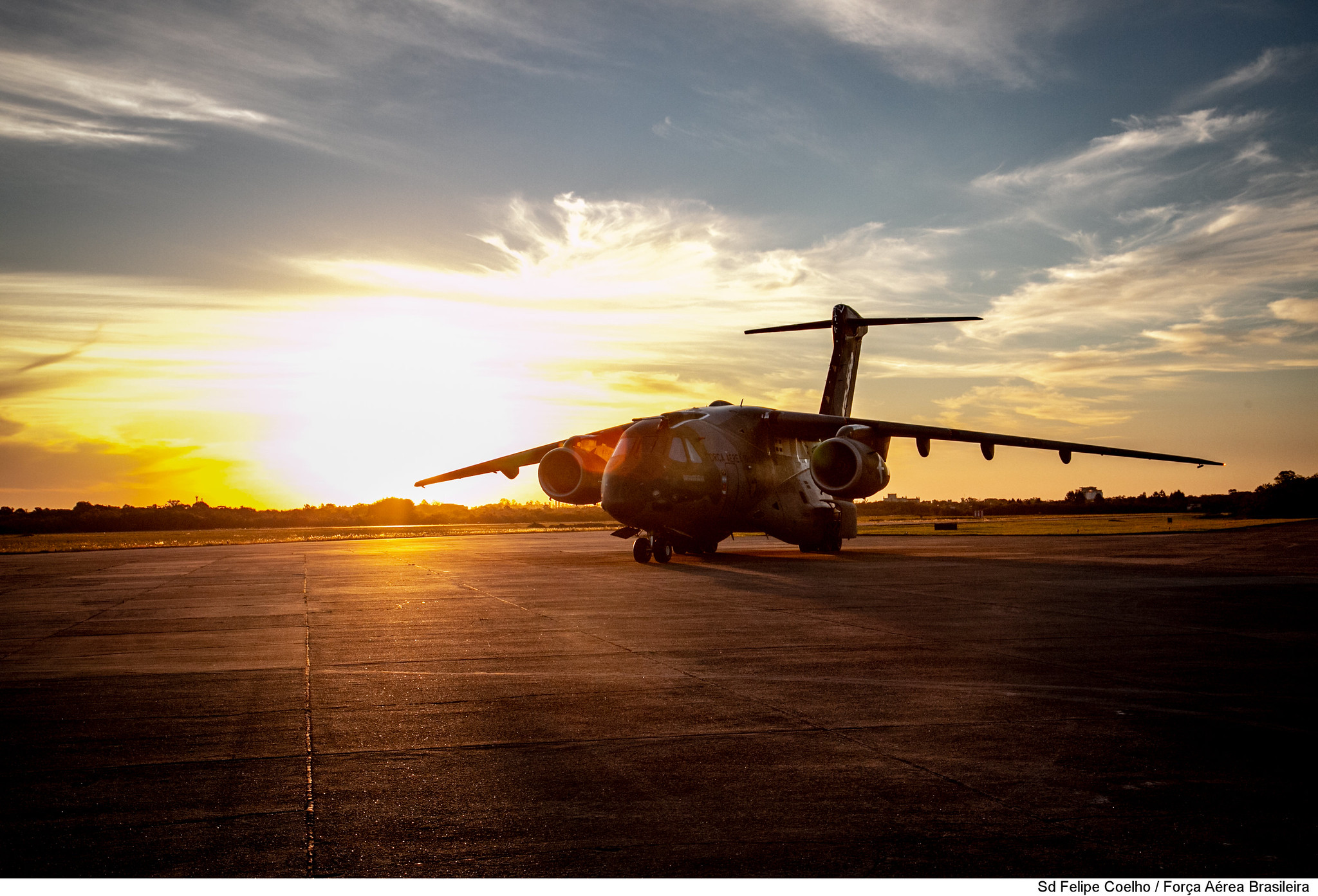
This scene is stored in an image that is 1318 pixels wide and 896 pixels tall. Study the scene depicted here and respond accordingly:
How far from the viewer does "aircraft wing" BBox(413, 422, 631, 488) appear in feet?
95.9

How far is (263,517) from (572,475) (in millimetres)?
70144

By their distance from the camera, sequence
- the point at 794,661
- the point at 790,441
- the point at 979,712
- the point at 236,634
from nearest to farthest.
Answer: the point at 979,712
the point at 794,661
the point at 236,634
the point at 790,441

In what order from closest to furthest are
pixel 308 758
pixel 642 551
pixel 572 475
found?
pixel 308 758, pixel 642 551, pixel 572 475

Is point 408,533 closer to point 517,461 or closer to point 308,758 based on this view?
point 517,461

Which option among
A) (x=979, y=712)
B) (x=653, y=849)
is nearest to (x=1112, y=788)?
(x=979, y=712)

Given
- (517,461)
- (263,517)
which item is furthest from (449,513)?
(517,461)

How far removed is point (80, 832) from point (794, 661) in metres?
6.56

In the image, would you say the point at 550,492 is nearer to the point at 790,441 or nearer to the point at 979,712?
Answer: the point at 790,441

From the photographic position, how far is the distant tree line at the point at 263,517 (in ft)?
247

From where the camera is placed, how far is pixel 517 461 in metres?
32.3

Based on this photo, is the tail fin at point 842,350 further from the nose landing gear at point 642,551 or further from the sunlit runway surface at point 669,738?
the sunlit runway surface at point 669,738

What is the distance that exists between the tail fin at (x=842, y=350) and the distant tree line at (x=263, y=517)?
1667 inches

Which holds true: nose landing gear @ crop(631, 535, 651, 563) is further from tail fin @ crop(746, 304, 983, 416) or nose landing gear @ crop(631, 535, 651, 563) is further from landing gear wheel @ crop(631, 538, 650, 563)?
tail fin @ crop(746, 304, 983, 416)
